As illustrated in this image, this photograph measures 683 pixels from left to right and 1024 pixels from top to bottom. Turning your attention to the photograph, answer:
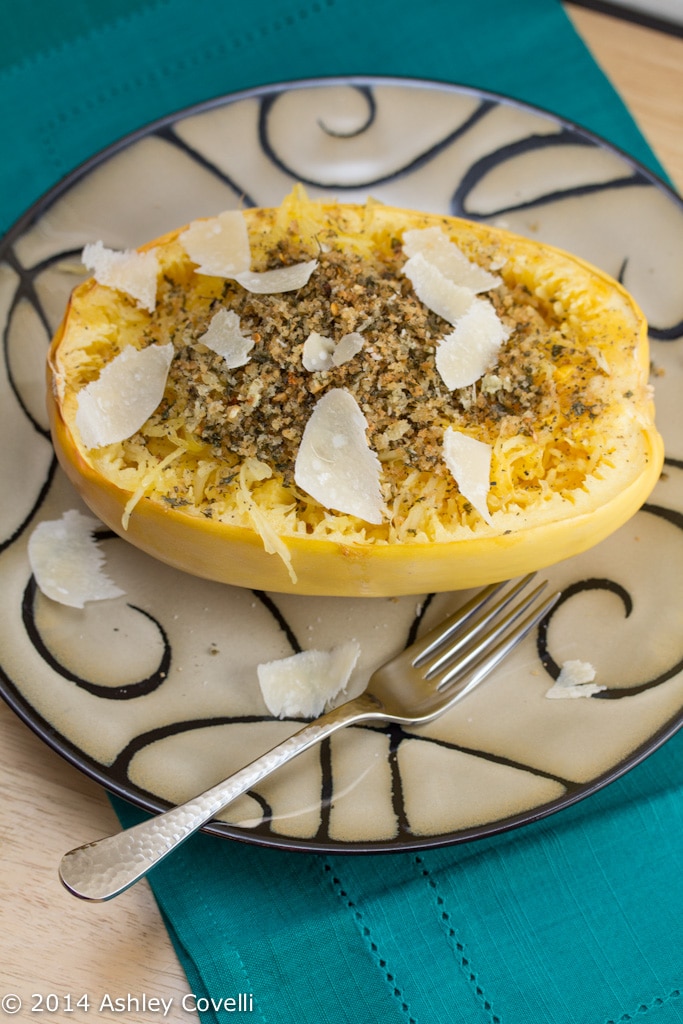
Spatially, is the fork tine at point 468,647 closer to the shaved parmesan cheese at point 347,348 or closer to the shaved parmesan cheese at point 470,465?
the shaved parmesan cheese at point 470,465

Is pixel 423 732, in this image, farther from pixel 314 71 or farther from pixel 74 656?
pixel 314 71

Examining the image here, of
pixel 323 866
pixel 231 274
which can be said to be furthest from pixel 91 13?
pixel 323 866

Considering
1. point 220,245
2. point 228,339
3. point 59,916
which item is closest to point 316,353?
point 228,339

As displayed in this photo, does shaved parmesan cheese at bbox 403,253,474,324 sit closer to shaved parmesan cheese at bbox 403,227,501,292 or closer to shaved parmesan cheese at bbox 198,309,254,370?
shaved parmesan cheese at bbox 403,227,501,292

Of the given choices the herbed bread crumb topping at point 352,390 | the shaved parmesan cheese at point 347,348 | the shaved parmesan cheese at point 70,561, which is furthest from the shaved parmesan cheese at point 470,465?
the shaved parmesan cheese at point 70,561

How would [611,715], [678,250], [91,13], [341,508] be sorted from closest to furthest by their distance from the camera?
[341,508], [611,715], [678,250], [91,13]

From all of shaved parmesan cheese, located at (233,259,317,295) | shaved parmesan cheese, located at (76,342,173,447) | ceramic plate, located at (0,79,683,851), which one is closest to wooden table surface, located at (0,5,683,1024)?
ceramic plate, located at (0,79,683,851)
